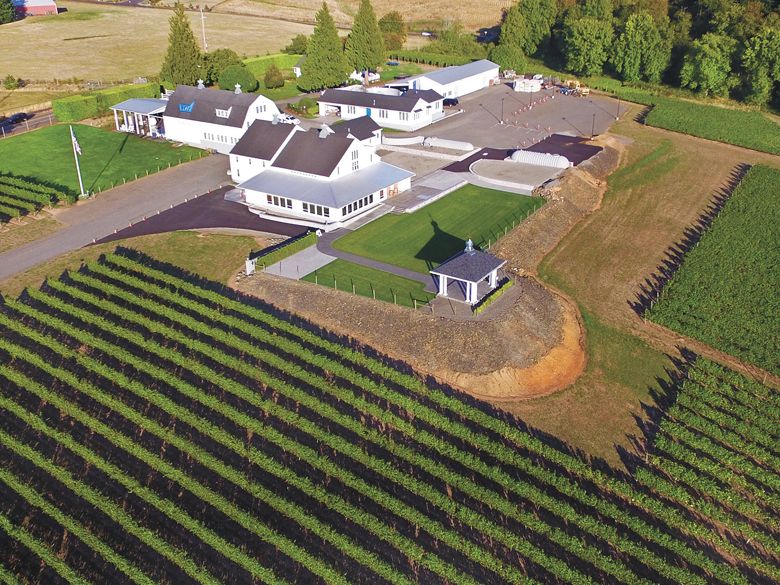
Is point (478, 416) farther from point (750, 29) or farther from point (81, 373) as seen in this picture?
point (750, 29)

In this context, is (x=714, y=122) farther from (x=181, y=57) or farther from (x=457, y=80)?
(x=181, y=57)

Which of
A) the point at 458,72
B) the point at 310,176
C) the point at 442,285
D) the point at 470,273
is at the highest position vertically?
the point at 458,72

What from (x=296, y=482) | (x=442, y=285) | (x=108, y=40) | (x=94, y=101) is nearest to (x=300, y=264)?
(x=442, y=285)

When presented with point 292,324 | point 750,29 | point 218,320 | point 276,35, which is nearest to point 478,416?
point 292,324

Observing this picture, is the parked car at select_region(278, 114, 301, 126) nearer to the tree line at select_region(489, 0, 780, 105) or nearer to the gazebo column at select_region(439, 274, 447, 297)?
the gazebo column at select_region(439, 274, 447, 297)

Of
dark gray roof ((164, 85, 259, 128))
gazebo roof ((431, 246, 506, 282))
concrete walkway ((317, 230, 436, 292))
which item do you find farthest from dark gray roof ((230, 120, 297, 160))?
gazebo roof ((431, 246, 506, 282))
